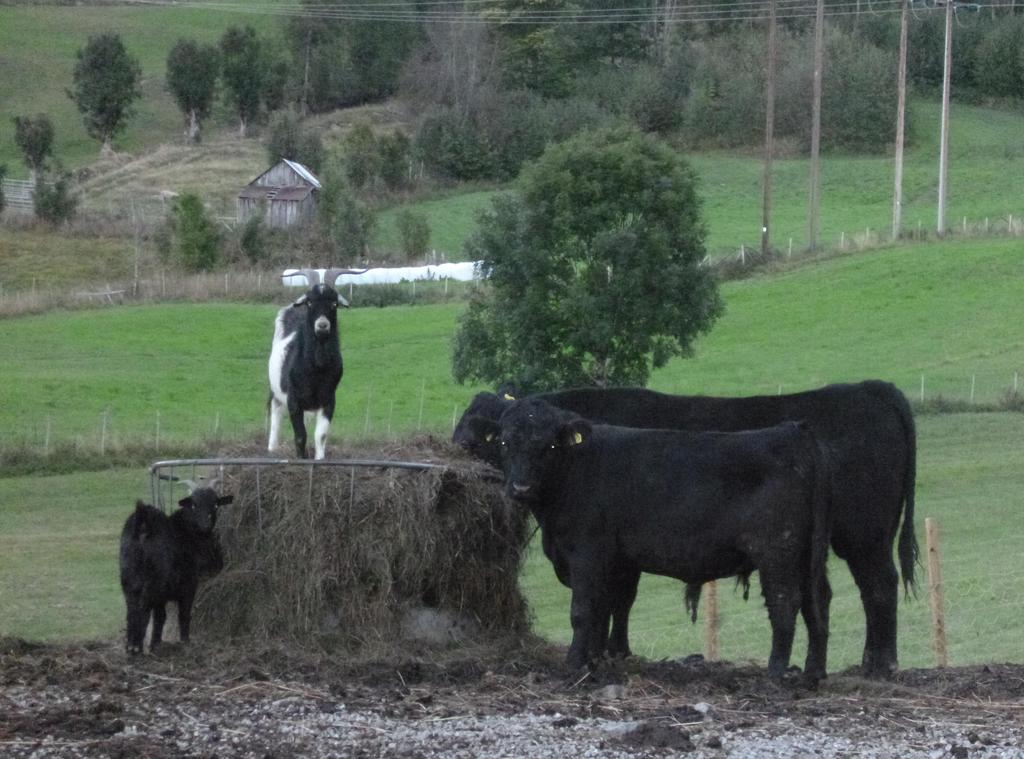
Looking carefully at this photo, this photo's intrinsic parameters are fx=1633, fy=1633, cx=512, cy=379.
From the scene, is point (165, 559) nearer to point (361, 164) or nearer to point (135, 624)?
point (135, 624)

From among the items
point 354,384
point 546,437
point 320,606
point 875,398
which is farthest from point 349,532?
point 354,384

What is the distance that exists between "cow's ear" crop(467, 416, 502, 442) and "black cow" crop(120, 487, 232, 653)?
2040 millimetres

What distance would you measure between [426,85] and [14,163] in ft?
77.0

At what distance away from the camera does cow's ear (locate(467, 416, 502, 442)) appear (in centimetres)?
1282

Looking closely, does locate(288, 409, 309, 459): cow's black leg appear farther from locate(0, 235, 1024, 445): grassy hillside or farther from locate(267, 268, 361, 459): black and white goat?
locate(0, 235, 1024, 445): grassy hillside

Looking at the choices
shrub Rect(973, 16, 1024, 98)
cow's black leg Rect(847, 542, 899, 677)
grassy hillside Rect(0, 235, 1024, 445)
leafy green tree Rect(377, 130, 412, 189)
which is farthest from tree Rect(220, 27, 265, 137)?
cow's black leg Rect(847, 542, 899, 677)

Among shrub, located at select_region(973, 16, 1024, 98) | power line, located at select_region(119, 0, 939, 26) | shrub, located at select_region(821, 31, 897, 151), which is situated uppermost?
power line, located at select_region(119, 0, 939, 26)

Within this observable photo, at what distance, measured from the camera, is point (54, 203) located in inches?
2793

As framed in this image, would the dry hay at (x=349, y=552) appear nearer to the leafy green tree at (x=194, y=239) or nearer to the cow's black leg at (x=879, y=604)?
the cow's black leg at (x=879, y=604)

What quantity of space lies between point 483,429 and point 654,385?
30318 millimetres

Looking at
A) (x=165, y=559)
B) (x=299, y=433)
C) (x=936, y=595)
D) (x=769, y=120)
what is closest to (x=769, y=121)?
(x=769, y=120)

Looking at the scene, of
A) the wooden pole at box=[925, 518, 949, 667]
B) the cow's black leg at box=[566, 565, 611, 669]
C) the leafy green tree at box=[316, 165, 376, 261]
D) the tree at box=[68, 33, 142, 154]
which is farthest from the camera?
the tree at box=[68, 33, 142, 154]

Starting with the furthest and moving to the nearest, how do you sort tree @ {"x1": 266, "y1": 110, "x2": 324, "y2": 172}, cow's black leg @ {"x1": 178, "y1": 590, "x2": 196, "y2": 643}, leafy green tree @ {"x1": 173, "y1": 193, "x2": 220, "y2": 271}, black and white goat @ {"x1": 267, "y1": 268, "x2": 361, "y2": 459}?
tree @ {"x1": 266, "y1": 110, "x2": 324, "y2": 172} < leafy green tree @ {"x1": 173, "y1": 193, "x2": 220, "y2": 271} < black and white goat @ {"x1": 267, "y1": 268, "x2": 361, "y2": 459} < cow's black leg @ {"x1": 178, "y1": 590, "x2": 196, "y2": 643}

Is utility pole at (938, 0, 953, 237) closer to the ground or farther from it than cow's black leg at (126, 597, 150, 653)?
farther from it
